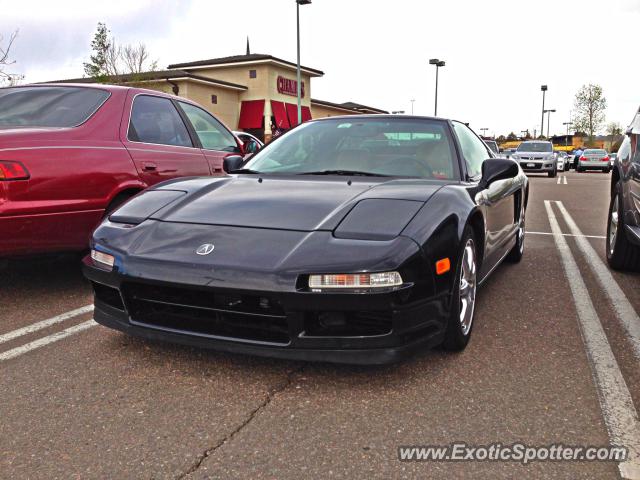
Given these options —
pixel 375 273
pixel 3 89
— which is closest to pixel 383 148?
pixel 375 273

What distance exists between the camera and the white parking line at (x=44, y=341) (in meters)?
3.06

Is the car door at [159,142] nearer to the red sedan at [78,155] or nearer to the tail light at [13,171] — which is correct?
the red sedan at [78,155]

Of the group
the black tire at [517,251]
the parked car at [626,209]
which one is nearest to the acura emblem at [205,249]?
the parked car at [626,209]

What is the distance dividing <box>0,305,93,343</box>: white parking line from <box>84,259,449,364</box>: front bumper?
114 centimetres

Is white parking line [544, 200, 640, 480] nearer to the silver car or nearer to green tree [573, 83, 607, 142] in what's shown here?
the silver car

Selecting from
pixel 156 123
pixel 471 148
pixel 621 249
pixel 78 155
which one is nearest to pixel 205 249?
pixel 78 155

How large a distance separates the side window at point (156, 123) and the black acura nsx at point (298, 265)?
145 cm

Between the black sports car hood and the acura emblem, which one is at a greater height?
the black sports car hood

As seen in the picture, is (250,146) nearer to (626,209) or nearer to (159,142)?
(159,142)

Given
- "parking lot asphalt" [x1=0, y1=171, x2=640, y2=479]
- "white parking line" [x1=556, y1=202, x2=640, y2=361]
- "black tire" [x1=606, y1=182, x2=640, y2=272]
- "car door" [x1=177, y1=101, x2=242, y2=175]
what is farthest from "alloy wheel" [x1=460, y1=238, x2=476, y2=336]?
"car door" [x1=177, y1=101, x2=242, y2=175]

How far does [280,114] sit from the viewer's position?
35281 millimetres

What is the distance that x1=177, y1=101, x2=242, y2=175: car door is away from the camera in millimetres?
5430

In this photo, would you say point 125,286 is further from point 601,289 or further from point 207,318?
point 601,289

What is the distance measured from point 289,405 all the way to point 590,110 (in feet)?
282
